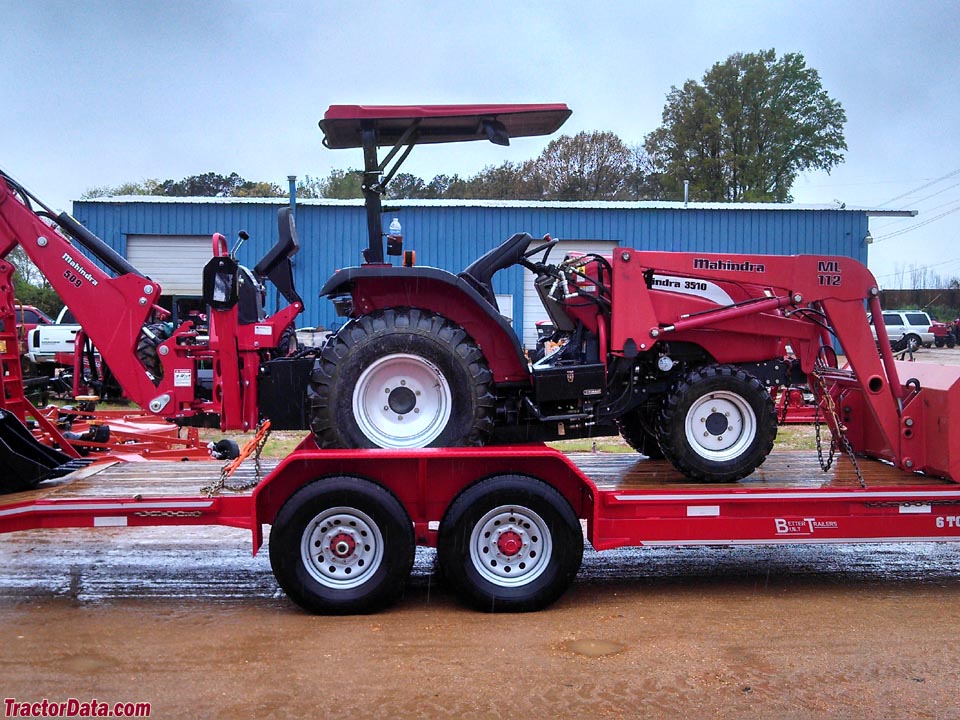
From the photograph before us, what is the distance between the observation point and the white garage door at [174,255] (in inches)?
972

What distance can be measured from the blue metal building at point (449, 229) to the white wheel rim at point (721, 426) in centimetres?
1759

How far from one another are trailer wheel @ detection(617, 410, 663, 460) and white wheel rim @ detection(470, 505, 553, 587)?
168cm

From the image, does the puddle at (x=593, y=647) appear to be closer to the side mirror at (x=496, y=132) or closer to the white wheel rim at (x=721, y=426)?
the white wheel rim at (x=721, y=426)

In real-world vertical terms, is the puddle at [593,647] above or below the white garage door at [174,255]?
below

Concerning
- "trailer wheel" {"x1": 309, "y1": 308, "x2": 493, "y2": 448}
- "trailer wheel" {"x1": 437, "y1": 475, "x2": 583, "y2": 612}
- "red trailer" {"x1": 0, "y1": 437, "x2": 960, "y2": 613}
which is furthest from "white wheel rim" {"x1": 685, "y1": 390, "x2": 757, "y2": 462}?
"trailer wheel" {"x1": 309, "y1": 308, "x2": 493, "y2": 448}

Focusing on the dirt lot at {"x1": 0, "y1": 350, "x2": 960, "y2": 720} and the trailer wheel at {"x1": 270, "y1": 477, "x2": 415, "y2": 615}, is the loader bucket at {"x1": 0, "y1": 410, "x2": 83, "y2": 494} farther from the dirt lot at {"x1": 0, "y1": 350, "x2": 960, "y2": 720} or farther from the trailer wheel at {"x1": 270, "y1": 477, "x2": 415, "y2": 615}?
the trailer wheel at {"x1": 270, "y1": 477, "x2": 415, "y2": 615}

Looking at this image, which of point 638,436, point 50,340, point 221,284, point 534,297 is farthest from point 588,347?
Result: point 534,297

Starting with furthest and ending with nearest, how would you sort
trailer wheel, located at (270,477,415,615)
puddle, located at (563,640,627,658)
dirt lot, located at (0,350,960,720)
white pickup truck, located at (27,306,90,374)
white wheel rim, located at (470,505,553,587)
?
white pickup truck, located at (27,306,90,374) → white wheel rim, located at (470,505,553,587) → trailer wheel, located at (270,477,415,615) → puddle, located at (563,640,627,658) → dirt lot, located at (0,350,960,720)

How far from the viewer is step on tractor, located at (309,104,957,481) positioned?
6.04m

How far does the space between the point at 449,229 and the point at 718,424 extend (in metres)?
19.3

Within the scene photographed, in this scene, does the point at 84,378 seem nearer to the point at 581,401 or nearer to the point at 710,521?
the point at 581,401

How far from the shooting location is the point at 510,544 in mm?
5703

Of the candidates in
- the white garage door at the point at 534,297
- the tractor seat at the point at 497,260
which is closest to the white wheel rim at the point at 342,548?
the tractor seat at the point at 497,260

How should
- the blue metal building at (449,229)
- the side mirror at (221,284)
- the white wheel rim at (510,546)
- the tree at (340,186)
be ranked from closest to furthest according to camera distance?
1. the white wheel rim at (510,546)
2. the side mirror at (221,284)
3. the blue metal building at (449,229)
4. the tree at (340,186)
